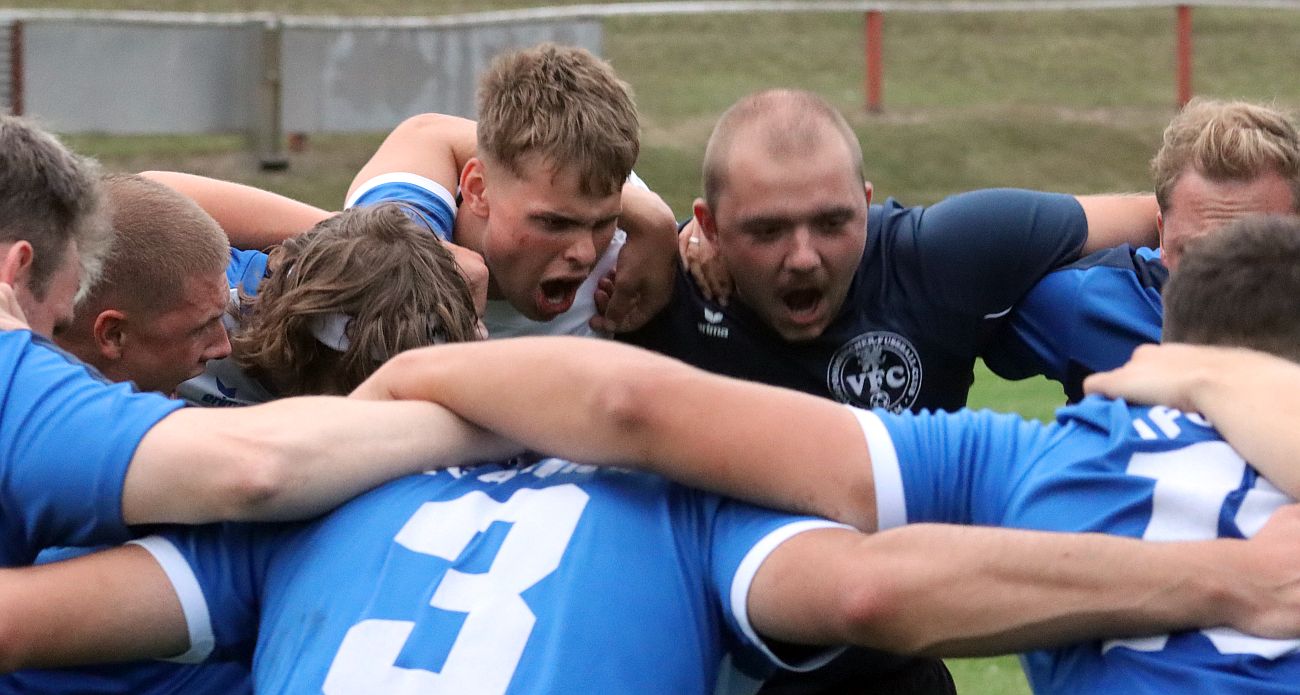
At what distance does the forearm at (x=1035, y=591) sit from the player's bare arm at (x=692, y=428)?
21 centimetres

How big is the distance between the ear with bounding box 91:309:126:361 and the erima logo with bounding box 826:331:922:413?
177 centimetres

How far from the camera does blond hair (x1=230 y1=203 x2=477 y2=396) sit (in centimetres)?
304

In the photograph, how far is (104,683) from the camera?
274 centimetres

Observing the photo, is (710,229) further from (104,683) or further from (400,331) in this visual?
(104,683)

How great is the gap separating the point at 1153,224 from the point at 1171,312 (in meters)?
1.81

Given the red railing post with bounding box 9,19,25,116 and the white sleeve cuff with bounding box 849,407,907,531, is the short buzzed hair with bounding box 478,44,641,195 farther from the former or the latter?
the red railing post with bounding box 9,19,25,116

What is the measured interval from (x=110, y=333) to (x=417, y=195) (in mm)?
958

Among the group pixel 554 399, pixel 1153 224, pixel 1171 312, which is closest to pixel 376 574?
pixel 554 399

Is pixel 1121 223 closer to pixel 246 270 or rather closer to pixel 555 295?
pixel 555 295

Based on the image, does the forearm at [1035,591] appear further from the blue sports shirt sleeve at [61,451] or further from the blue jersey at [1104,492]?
the blue sports shirt sleeve at [61,451]

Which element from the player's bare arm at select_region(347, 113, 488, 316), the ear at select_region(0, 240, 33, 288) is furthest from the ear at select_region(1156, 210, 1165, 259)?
the ear at select_region(0, 240, 33, 288)

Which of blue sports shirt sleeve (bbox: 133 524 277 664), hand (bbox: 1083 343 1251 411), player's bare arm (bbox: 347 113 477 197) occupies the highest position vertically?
player's bare arm (bbox: 347 113 477 197)

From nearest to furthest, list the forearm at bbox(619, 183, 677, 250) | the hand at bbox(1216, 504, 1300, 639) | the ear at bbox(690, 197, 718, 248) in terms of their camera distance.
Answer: the hand at bbox(1216, 504, 1300, 639) < the ear at bbox(690, 197, 718, 248) < the forearm at bbox(619, 183, 677, 250)

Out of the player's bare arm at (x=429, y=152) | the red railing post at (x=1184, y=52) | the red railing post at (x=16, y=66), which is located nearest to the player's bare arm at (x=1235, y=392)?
the player's bare arm at (x=429, y=152)
